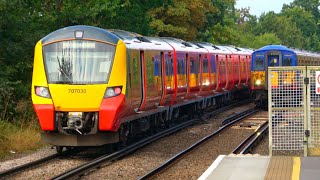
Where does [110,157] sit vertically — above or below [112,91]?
below

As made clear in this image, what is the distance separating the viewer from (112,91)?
13867 mm

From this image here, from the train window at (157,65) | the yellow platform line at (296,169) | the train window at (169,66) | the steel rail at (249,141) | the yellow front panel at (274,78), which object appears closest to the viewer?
the yellow platform line at (296,169)

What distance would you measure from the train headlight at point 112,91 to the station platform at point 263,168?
3242 mm

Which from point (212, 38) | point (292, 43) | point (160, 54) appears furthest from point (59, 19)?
point (292, 43)

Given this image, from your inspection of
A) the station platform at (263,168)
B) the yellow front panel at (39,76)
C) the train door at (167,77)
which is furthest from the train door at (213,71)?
the station platform at (263,168)

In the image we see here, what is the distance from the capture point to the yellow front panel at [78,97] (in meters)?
13.7

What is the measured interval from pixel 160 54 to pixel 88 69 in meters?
4.72

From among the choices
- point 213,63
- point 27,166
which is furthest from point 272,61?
point 27,166

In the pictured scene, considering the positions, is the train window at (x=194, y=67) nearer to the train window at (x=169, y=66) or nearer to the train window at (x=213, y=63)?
the train window at (x=213, y=63)

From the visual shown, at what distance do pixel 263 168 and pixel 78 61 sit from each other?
17.7 feet

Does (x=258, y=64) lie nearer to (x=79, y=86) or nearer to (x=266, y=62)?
(x=266, y=62)

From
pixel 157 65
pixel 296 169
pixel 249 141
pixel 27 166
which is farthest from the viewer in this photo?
pixel 157 65

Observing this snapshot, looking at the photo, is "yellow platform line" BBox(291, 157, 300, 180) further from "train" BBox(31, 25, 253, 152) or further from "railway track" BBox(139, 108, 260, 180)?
"train" BBox(31, 25, 253, 152)

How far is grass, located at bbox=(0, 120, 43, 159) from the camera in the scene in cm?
1536
